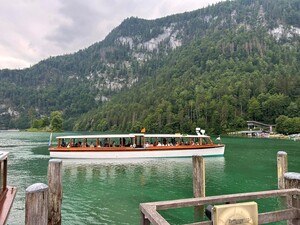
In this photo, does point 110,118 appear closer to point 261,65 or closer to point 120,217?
point 261,65

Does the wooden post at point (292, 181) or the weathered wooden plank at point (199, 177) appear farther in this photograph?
the weathered wooden plank at point (199, 177)

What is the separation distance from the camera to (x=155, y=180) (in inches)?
1007

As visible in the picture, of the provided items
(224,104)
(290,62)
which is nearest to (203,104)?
(224,104)

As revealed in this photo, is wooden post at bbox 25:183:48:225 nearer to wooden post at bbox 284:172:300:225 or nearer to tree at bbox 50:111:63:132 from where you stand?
wooden post at bbox 284:172:300:225

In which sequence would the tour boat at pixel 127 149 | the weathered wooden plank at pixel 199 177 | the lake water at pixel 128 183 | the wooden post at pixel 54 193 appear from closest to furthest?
the wooden post at pixel 54 193, the weathered wooden plank at pixel 199 177, the lake water at pixel 128 183, the tour boat at pixel 127 149

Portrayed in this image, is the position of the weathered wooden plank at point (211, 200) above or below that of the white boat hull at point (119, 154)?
above

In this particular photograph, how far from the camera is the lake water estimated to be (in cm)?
1580

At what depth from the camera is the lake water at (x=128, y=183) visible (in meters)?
15.8

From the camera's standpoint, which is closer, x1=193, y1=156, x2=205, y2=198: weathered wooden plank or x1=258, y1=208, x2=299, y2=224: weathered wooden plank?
x1=258, y1=208, x2=299, y2=224: weathered wooden plank

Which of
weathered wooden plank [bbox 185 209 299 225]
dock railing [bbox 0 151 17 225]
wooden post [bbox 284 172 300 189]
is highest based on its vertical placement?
A: wooden post [bbox 284 172 300 189]

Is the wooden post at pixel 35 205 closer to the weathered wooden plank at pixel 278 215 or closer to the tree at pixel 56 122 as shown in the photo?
the weathered wooden plank at pixel 278 215

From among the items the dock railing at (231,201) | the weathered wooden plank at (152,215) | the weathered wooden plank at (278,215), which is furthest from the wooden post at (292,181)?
the weathered wooden plank at (152,215)

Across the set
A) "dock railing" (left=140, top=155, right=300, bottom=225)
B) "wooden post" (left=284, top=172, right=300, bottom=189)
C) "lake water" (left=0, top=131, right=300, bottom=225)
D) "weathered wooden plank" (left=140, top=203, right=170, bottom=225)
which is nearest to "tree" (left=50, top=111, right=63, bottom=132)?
"lake water" (left=0, top=131, right=300, bottom=225)

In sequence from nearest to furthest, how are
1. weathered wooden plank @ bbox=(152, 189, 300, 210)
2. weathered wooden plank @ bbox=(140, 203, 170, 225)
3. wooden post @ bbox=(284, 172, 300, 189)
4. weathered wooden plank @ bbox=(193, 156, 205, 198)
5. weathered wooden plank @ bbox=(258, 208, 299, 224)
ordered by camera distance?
weathered wooden plank @ bbox=(140, 203, 170, 225), weathered wooden plank @ bbox=(152, 189, 300, 210), weathered wooden plank @ bbox=(258, 208, 299, 224), wooden post @ bbox=(284, 172, 300, 189), weathered wooden plank @ bbox=(193, 156, 205, 198)
